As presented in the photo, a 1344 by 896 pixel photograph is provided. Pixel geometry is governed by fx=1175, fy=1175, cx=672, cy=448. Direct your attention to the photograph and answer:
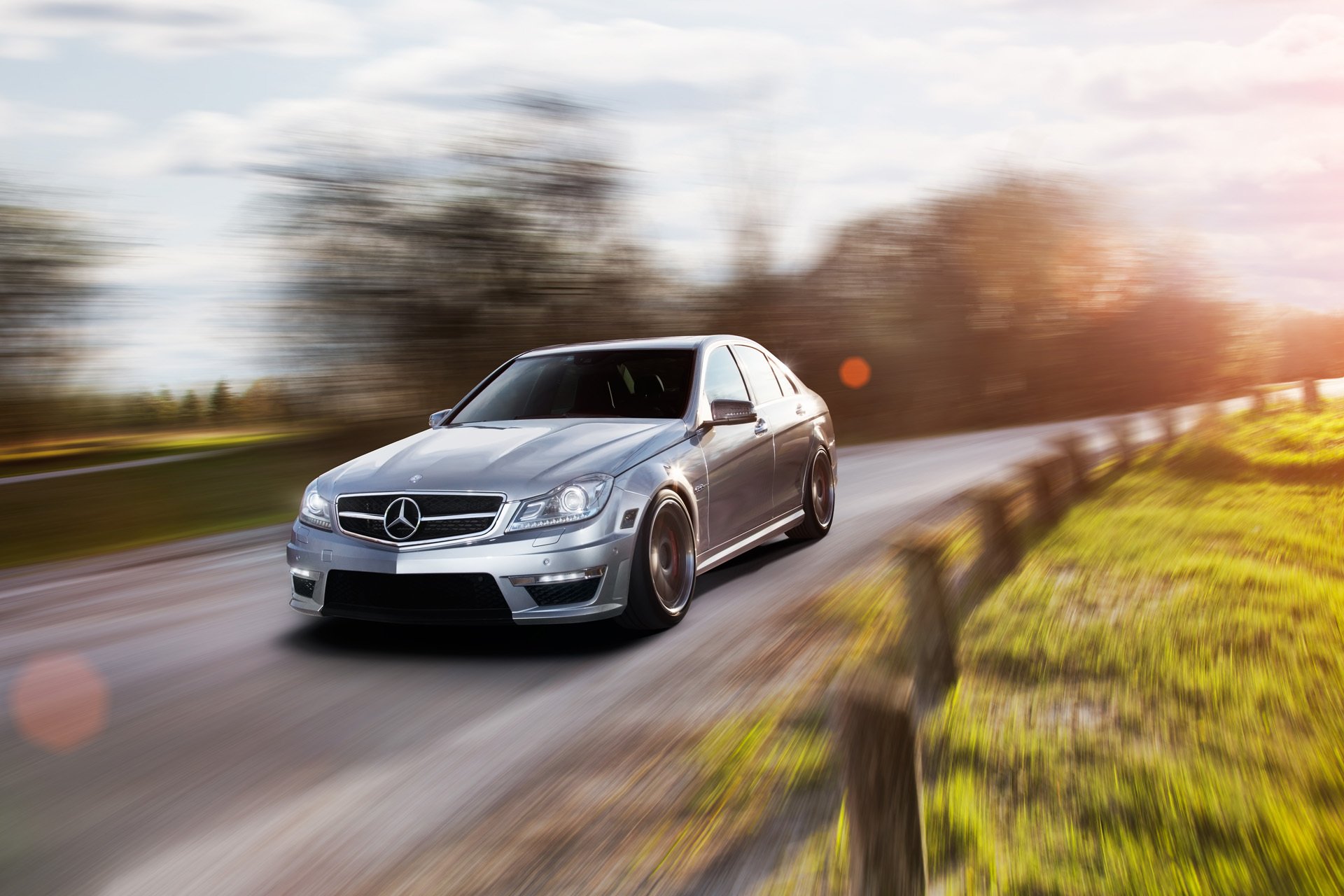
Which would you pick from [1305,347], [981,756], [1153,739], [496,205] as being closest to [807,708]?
[981,756]

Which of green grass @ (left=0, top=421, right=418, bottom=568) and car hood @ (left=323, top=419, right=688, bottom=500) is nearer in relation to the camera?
car hood @ (left=323, top=419, right=688, bottom=500)

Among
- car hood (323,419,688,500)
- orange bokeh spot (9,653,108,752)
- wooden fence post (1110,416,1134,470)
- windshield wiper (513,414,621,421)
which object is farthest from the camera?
wooden fence post (1110,416,1134,470)

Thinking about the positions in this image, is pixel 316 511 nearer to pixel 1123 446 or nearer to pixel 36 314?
pixel 1123 446

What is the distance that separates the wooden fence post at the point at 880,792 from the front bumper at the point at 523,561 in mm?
3468

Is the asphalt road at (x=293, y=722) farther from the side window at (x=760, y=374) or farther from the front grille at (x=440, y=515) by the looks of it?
the side window at (x=760, y=374)

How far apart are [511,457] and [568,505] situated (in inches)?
22.0

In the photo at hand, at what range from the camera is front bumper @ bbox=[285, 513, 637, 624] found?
576 centimetres

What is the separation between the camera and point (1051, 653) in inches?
239

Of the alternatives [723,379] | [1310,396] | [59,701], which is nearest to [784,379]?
[723,379]

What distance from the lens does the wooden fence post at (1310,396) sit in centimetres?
2777

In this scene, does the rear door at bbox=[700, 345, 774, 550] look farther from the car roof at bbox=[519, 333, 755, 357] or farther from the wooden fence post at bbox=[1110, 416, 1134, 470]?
the wooden fence post at bbox=[1110, 416, 1134, 470]

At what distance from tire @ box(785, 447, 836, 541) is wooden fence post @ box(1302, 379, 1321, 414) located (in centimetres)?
2239

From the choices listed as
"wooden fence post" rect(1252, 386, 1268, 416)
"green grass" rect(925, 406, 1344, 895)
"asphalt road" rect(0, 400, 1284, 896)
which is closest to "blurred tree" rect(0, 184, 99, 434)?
"asphalt road" rect(0, 400, 1284, 896)

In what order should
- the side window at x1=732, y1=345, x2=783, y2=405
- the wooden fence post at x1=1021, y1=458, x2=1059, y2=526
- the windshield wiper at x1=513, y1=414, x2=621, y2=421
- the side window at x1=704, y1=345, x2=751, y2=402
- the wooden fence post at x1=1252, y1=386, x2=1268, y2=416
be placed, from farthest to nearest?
1. the wooden fence post at x1=1252, y1=386, x2=1268, y2=416
2. the wooden fence post at x1=1021, y1=458, x2=1059, y2=526
3. the side window at x1=732, y1=345, x2=783, y2=405
4. the side window at x1=704, y1=345, x2=751, y2=402
5. the windshield wiper at x1=513, y1=414, x2=621, y2=421
